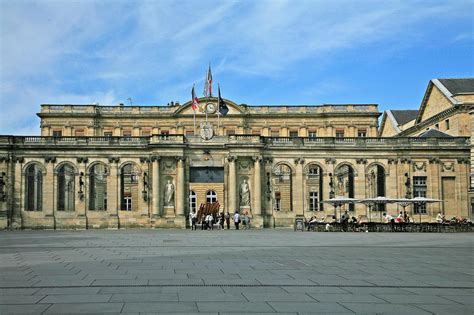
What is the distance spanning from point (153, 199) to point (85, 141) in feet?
27.1

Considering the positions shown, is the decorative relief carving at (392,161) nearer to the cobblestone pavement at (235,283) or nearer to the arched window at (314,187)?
the arched window at (314,187)

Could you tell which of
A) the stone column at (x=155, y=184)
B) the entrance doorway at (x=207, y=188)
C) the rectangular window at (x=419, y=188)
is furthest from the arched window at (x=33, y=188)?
the rectangular window at (x=419, y=188)

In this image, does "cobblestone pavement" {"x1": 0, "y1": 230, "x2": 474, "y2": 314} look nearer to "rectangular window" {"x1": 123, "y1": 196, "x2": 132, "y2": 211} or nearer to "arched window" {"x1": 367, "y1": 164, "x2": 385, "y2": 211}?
"rectangular window" {"x1": 123, "y1": 196, "x2": 132, "y2": 211}

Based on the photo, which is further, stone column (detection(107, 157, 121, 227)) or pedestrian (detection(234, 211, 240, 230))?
stone column (detection(107, 157, 121, 227))

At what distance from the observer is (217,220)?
169 feet

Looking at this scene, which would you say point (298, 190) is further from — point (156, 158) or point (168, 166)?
point (156, 158)

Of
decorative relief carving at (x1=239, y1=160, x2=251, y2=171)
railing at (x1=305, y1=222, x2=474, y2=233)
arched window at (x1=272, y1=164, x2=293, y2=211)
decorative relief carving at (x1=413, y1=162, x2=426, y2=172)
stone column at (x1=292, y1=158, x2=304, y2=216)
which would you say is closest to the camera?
railing at (x1=305, y1=222, x2=474, y2=233)

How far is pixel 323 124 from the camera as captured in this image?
72625 mm

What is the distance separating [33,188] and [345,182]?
92.2ft

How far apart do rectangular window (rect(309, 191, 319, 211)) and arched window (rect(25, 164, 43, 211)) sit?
79.4ft

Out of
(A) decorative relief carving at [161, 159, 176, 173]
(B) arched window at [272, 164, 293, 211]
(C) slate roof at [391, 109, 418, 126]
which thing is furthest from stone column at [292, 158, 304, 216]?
(C) slate roof at [391, 109, 418, 126]

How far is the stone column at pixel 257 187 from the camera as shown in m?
51.5

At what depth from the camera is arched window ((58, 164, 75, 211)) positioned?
52.2 meters

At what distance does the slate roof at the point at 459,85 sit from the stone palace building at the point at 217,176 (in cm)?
928
